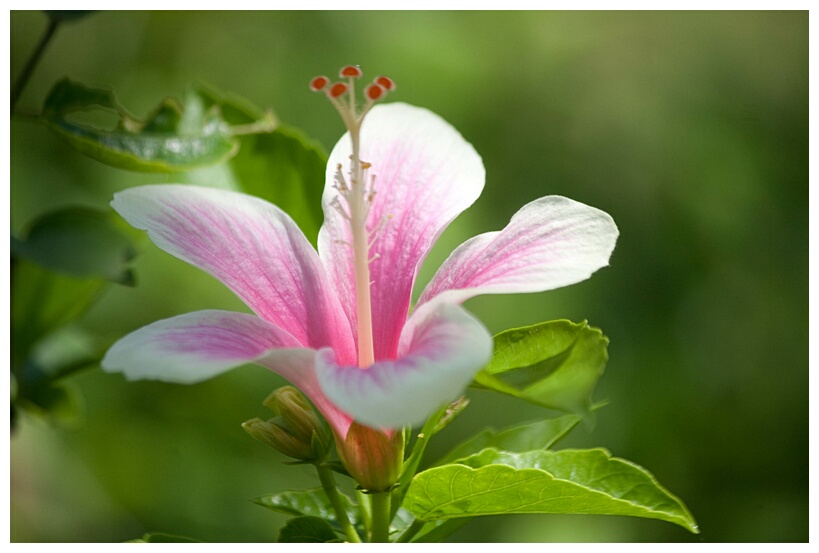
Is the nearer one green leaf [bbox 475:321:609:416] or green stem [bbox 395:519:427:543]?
→ green leaf [bbox 475:321:609:416]

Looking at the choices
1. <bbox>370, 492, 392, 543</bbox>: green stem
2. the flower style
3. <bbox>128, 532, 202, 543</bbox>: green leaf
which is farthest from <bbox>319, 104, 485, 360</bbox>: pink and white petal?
<bbox>128, 532, 202, 543</bbox>: green leaf

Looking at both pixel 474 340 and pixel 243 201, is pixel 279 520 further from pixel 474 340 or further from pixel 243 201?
pixel 474 340

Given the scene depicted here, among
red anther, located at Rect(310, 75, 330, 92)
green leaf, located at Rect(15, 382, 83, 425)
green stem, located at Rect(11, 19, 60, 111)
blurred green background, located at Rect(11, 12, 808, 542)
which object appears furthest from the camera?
blurred green background, located at Rect(11, 12, 808, 542)

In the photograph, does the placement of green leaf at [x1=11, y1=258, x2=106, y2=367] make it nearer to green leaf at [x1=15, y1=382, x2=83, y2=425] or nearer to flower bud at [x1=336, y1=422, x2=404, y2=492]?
green leaf at [x1=15, y1=382, x2=83, y2=425]

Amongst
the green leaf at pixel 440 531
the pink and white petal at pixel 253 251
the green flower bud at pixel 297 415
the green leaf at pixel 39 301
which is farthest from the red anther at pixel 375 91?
the green leaf at pixel 39 301

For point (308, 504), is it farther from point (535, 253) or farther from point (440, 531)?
point (535, 253)

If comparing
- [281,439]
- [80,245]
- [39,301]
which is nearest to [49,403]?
[39,301]
